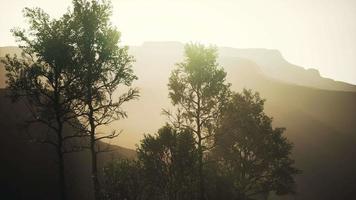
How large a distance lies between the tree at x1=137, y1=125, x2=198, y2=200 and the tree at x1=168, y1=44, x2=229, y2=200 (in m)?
1.32

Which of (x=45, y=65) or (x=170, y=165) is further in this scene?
(x=170, y=165)

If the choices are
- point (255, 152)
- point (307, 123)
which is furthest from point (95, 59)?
point (307, 123)

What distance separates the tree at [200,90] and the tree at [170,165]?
4.35 feet

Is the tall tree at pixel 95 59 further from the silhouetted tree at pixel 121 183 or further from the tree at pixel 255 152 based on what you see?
the tree at pixel 255 152

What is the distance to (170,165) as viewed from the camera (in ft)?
83.1

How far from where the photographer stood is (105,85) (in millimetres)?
22594

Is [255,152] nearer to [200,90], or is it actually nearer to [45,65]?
[200,90]

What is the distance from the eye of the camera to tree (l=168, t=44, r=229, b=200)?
89.0 feet

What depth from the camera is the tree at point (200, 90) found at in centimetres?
2712

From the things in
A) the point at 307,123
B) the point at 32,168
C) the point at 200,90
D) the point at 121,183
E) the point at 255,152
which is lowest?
the point at 32,168

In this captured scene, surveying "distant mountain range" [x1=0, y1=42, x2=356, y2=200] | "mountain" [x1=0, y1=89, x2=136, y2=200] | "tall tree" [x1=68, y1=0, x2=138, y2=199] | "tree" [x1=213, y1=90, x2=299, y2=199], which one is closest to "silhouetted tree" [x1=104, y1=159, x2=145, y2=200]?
"tall tree" [x1=68, y1=0, x2=138, y2=199]

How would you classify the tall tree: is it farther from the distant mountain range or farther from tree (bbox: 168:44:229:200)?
the distant mountain range

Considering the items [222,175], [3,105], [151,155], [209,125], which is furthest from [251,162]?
[3,105]

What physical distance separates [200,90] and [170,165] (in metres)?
6.20
